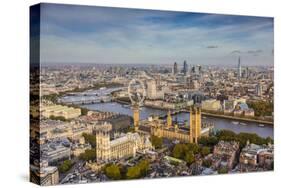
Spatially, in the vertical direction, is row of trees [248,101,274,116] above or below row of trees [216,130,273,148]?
above

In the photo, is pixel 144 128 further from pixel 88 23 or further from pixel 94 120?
pixel 88 23

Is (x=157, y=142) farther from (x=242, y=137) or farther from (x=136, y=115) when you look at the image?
(x=242, y=137)

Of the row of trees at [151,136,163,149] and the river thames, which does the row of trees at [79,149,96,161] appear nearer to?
the river thames

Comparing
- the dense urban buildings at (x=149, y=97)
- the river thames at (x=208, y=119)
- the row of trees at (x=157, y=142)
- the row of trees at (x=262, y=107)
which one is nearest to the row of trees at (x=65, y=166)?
the dense urban buildings at (x=149, y=97)

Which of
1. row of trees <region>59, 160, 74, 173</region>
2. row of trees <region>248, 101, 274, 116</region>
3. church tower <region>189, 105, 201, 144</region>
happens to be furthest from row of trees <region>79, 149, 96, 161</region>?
row of trees <region>248, 101, 274, 116</region>

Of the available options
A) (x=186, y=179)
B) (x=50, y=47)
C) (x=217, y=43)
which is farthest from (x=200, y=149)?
(x=50, y=47)

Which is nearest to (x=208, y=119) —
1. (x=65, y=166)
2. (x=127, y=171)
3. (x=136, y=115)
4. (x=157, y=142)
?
(x=157, y=142)

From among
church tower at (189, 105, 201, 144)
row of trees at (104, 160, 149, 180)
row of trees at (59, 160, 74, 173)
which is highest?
church tower at (189, 105, 201, 144)
